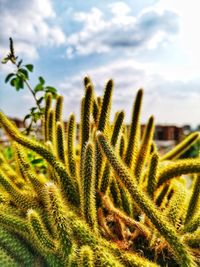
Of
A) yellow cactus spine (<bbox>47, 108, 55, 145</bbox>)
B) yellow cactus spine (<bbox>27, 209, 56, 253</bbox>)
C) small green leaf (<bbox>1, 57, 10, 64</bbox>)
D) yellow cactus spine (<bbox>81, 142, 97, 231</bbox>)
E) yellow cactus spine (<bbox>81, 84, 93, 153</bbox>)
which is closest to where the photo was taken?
yellow cactus spine (<bbox>27, 209, 56, 253</bbox>)

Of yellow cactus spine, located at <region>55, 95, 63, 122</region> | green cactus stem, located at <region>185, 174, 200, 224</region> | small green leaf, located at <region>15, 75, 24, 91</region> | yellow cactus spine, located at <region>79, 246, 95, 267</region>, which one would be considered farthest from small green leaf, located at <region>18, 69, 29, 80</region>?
yellow cactus spine, located at <region>79, 246, 95, 267</region>

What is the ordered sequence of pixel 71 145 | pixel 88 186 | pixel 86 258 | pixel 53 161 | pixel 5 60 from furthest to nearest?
pixel 5 60, pixel 71 145, pixel 53 161, pixel 88 186, pixel 86 258

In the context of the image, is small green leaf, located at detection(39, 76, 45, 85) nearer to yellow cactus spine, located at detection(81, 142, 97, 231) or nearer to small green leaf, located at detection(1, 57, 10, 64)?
small green leaf, located at detection(1, 57, 10, 64)

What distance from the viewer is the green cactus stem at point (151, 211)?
1.07m

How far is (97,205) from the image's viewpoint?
1.36 meters

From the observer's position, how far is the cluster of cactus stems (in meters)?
1.07

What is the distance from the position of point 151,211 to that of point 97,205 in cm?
27

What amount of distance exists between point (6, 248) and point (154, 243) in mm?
375

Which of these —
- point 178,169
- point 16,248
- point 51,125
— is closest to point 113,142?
point 178,169

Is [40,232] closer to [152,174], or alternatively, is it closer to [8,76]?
[152,174]

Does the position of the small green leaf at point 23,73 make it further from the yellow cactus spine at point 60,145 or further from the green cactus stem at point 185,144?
the yellow cactus spine at point 60,145

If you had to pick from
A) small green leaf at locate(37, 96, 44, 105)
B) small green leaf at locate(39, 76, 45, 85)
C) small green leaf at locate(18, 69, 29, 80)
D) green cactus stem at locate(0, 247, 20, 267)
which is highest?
small green leaf at locate(18, 69, 29, 80)

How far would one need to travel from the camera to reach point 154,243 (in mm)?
1221

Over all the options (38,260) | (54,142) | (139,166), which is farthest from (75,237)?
(54,142)
